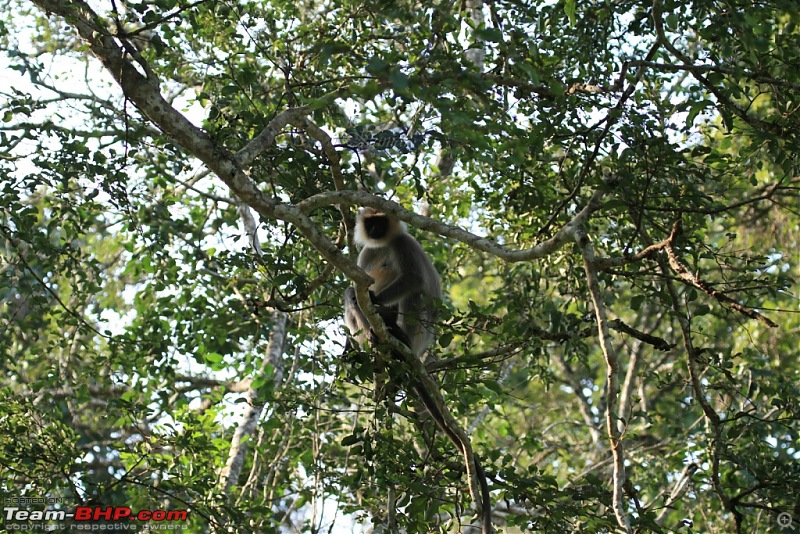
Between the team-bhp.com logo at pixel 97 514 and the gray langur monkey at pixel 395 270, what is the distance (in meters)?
1.47

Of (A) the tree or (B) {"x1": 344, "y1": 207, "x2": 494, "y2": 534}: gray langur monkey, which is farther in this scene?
(B) {"x1": 344, "y1": 207, "x2": 494, "y2": 534}: gray langur monkey

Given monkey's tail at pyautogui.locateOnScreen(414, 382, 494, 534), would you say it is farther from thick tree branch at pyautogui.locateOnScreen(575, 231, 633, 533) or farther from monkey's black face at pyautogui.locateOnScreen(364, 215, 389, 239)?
monkey's black face at pyautogui.locateOnScreen(364, 215, 389, 239)

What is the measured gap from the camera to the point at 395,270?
4.95 metres

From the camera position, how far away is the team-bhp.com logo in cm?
399

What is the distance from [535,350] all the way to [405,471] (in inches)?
37.1

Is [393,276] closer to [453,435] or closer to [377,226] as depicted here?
[377,226]

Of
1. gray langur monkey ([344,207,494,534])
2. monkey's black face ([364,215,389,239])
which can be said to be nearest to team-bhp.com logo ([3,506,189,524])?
gray langur monkey ([344,207,494,534])

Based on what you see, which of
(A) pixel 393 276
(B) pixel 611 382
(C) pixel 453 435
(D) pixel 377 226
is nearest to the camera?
(B) pixel 611 382

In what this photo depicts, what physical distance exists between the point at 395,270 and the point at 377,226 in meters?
0.31

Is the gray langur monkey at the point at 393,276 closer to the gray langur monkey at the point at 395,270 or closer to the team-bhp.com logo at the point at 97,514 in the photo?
the gray langur monkey at the point at 395,270

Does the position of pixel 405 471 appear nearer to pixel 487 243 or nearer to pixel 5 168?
pixel 487 243

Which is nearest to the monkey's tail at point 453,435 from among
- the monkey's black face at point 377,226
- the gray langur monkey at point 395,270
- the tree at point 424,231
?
the tree at point 424,231

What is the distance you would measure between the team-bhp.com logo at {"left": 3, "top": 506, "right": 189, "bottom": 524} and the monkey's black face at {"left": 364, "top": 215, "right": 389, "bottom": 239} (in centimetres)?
195

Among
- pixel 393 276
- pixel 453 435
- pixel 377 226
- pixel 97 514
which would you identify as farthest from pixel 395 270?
pixel 97 514
